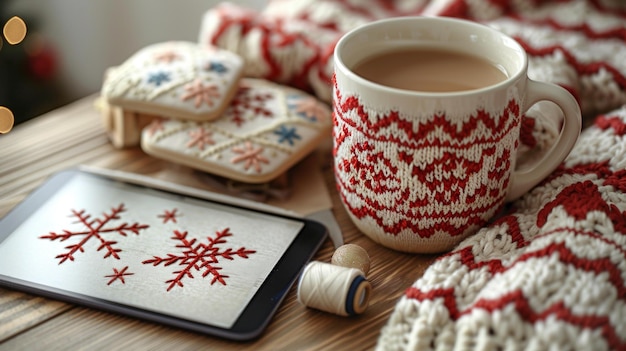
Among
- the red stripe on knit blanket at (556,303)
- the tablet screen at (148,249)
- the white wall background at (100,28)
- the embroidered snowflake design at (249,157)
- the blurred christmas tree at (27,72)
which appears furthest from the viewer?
the white wall background at (100,28)

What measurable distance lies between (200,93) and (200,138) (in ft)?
0.15

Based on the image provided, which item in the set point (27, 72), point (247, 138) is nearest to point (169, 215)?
point (247, 138)

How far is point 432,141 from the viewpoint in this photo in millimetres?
515

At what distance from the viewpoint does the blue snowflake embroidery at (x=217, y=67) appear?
27.8 inches

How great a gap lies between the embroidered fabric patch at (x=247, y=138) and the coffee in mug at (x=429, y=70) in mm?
112

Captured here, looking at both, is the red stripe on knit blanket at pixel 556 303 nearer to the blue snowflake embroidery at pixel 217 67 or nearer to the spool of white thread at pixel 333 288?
the spool of white thread at pixel 333 288

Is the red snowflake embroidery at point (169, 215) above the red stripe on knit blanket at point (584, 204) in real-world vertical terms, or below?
below

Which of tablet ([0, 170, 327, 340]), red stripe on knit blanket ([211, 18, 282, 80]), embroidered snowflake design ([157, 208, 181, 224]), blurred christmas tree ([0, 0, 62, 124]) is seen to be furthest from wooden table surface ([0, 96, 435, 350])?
blurred christmas tree ([0, 0, 62, 124])

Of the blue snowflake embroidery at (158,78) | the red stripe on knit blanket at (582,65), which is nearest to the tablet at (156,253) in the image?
the blue snowflake embroidery at (158,78)

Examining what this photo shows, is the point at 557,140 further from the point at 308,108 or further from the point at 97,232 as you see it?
the point at 97,232

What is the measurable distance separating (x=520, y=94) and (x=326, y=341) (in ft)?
0.78

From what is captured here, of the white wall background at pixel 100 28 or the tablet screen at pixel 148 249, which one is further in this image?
the white wall background at pixel 100 28

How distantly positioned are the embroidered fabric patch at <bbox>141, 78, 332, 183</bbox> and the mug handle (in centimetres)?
20

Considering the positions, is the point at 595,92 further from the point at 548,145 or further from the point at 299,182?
the point at 299,182
